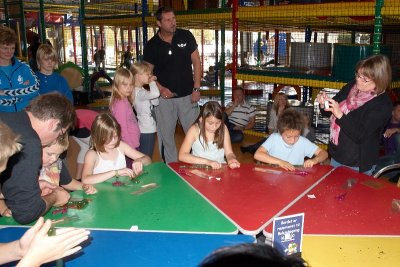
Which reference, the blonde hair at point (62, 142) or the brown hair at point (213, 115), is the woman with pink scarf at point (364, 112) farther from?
the blonde hair at point (62, 142)

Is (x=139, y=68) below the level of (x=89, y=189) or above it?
above

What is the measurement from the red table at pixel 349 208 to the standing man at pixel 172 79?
7.16 ft

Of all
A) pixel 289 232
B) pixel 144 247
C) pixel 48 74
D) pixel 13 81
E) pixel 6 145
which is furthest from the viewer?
pixel 48 74

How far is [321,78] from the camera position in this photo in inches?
214

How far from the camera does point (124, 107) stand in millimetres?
4078

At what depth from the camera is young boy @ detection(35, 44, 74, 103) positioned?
4.22 metres

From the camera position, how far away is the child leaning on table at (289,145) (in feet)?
11.3

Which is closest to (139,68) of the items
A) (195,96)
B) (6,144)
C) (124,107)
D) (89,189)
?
(124,107)

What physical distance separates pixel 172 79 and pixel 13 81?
66.4 inches

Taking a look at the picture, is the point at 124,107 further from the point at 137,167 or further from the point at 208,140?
the point at 137,167

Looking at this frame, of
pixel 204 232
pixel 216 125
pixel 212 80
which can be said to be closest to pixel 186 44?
pixel 216 125

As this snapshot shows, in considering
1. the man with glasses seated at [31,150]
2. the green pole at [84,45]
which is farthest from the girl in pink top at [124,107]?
the green pole at [84,45]

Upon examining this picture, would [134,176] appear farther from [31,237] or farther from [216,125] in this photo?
[31,237]

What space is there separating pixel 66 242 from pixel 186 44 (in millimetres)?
3530
